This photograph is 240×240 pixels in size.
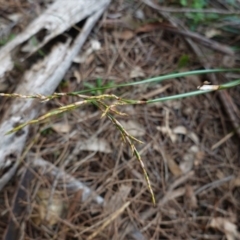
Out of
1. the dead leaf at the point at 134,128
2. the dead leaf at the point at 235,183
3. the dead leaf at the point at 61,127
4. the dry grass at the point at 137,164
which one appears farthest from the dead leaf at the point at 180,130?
the dead leaf at the point at 61,127

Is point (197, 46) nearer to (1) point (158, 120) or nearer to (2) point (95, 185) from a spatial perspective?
(1) point (158, 120)

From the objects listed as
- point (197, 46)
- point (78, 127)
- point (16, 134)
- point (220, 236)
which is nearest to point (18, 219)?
point (16, 134)

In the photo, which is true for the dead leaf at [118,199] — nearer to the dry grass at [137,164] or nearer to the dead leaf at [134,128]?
the dry grass at [137,164]

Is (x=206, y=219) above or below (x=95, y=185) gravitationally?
below

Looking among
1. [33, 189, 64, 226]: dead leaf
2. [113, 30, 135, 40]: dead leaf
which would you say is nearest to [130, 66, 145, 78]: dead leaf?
[113, 30, 135, 40]: dead leaf

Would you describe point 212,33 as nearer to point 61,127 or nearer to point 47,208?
point 61,127

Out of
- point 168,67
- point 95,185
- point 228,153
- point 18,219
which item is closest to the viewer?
point 18,219

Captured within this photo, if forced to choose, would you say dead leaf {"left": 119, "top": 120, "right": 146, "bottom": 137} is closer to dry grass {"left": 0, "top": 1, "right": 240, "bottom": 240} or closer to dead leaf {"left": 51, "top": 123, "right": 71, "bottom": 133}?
dry grass {"left": 0, "top": 1, "right": 240, "bottom": 240}
